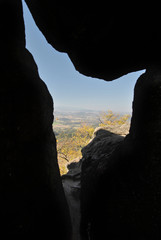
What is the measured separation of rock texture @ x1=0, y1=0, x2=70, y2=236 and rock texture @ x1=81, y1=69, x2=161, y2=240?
1243 millimetres

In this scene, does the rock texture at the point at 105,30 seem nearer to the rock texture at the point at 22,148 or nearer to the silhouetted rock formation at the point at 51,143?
the silhouetted rock formation at the point at 51,143

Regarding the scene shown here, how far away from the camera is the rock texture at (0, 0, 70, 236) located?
201 cm

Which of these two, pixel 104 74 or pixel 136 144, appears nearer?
pixel 136 144

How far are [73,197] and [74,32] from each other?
21.2 ft

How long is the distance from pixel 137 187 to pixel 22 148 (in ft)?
9.26

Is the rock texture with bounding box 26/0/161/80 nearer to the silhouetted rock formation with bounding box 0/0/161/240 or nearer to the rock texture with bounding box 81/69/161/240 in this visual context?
the silhouetted rock formation with bounding box 0/0/161/240

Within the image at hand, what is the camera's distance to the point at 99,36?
2.86 meters

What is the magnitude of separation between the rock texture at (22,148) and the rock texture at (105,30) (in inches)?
38.9

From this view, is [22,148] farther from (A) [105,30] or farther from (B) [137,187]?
(A) [105,30]

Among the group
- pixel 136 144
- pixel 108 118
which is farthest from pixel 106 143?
pixel 108 118

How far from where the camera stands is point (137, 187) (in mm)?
2506

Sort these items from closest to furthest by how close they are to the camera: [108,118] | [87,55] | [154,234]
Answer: [154,234] → [87,55] → [108,118]

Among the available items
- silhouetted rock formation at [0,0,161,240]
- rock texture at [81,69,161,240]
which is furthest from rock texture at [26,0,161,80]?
rock texture at [81,69,161,240]

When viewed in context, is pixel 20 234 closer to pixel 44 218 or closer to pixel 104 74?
pixel 44 218
